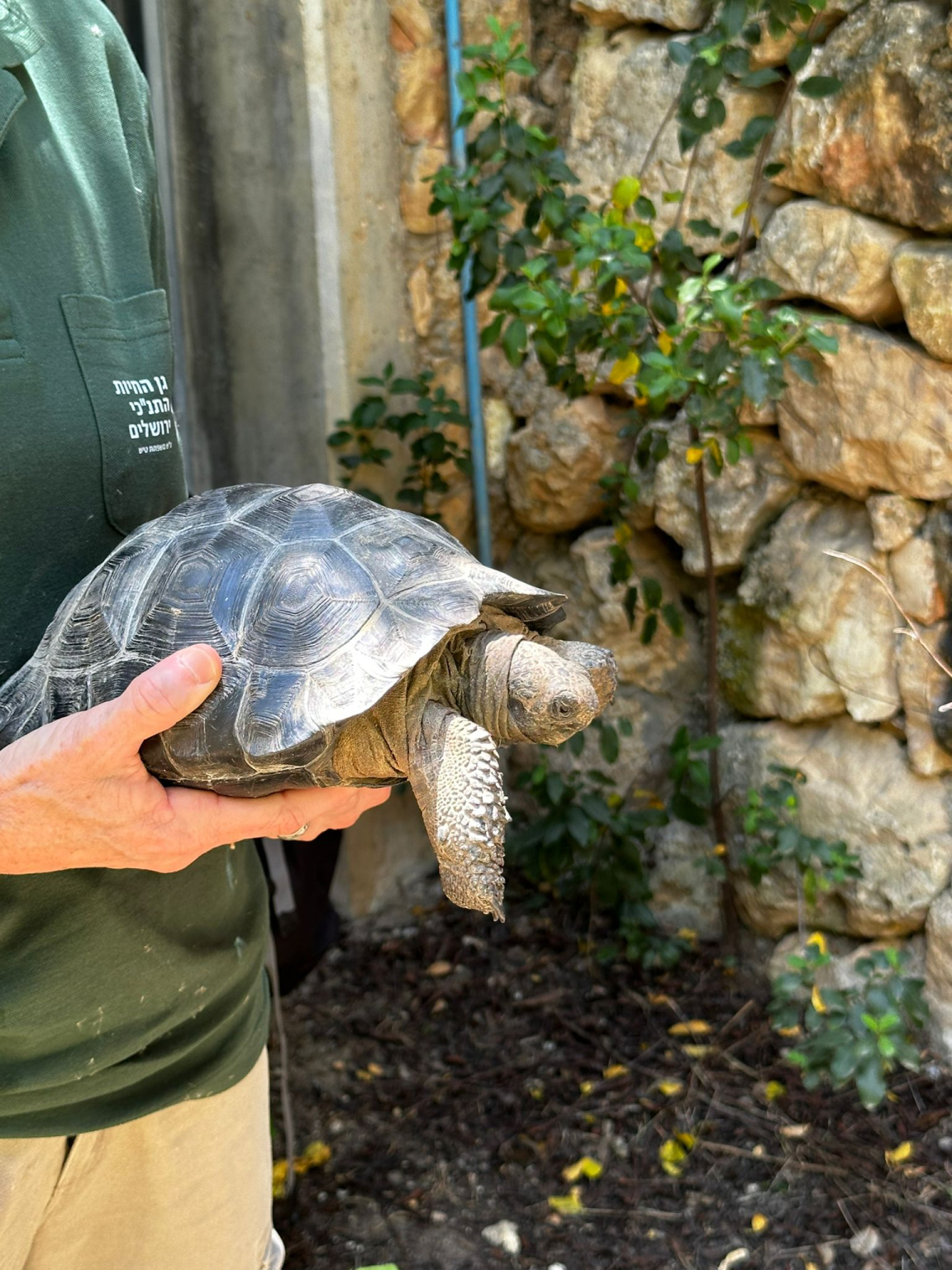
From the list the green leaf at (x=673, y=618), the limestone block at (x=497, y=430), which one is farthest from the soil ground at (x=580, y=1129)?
the limestone block at (x=497, y=430)

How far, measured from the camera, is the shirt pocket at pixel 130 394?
147 cm

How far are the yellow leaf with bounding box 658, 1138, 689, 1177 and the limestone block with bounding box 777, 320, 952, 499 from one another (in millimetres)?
1785

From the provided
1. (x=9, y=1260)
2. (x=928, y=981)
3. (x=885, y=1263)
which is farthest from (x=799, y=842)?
(x=9, y=1260)

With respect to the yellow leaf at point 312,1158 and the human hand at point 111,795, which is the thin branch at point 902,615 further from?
Answer: the yellow leaf at point 312,1158

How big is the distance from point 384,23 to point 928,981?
328 centimetres

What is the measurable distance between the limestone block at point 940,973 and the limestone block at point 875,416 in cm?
110

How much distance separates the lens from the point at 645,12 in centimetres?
329

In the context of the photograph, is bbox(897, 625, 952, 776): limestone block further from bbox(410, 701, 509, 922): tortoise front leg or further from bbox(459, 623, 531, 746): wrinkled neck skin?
bbox(410, 701, 509, 922): tortoise front leg

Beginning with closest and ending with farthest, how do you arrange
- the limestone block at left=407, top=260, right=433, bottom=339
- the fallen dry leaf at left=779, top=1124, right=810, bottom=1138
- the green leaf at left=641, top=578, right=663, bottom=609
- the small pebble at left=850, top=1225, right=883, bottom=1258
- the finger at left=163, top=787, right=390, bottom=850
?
the finger at left=163, top=787, right=390, bottom=850 → the small pebble at left=850, top=1225, right=883, bottom=1258 → the fallen dry leaf at left=779, top=1124, right=810, bottom=1138 → the green leaf at left=641, top=578, right=663, bottom=609 → the limestone block at left=407, top=260, right=433, bottom=339

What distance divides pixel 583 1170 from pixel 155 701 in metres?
2.13

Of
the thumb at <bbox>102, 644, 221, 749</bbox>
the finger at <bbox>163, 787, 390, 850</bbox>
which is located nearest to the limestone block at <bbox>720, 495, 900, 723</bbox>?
the finger at <bbox>163, 787, 390, 850</bbox>

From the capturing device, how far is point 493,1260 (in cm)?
268

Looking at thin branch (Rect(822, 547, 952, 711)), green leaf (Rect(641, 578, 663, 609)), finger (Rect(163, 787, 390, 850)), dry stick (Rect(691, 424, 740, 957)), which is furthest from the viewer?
green leaf (Rect(641, 578, 663, 609))

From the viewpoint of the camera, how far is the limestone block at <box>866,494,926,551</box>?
9.68ft
